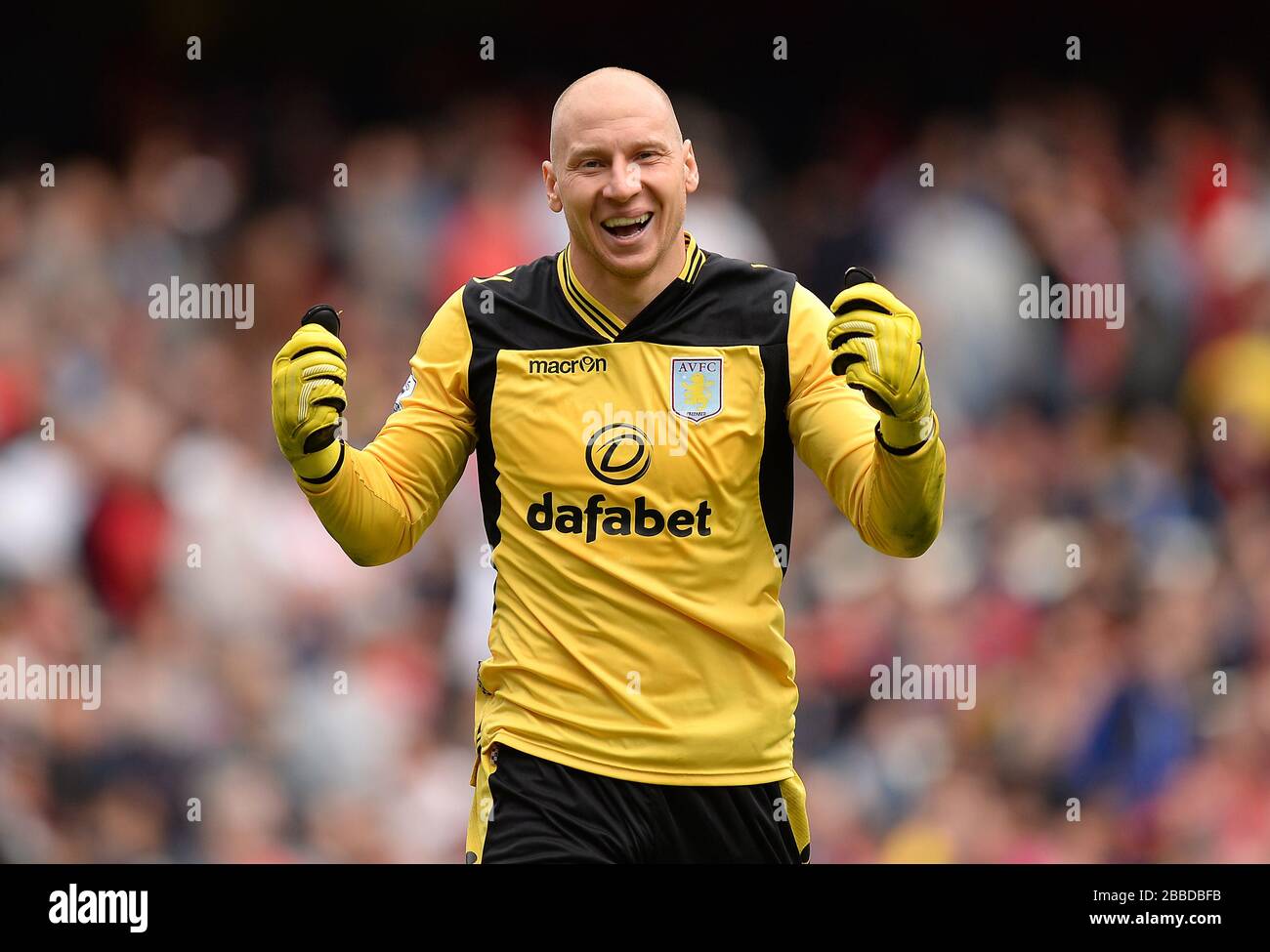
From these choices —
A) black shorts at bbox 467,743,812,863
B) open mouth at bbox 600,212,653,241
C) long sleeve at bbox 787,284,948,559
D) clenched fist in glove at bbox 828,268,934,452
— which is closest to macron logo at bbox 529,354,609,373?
open mouth at bbox 600,212,653,241

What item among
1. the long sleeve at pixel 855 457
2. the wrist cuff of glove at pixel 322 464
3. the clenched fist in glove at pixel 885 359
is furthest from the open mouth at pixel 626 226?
the wrist cuff of glove at pixel 322 464

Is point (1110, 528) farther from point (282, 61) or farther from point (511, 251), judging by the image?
point (282, 61)

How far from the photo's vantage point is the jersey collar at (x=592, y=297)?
4301mm

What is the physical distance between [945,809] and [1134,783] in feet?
Result: 2.79

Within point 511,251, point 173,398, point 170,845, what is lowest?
point 170,845

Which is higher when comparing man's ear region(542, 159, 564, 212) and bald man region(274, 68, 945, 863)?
man's ear region(542, 159, 564, 212)

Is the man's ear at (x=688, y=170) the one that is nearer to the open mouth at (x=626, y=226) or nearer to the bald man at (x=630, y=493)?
the bald man at (x=630, y=493)

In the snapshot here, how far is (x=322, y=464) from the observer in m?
4.07

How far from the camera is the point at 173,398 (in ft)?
28.6

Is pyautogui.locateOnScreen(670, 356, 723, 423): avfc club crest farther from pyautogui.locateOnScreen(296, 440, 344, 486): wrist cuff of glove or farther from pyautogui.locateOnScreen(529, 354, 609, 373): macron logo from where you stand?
pyautogui.locateOnScreen(296, 440, 344, 486): wrist cuff of glove

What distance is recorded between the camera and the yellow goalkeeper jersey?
161 inches

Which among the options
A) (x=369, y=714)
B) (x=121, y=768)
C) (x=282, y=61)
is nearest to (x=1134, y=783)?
(x=369, y=714)

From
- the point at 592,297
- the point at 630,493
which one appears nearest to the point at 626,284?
the point at 592,297

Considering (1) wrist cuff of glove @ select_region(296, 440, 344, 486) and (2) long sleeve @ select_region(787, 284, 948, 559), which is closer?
(2) long sleeve @ select_region(787, 284, 948, 559)
